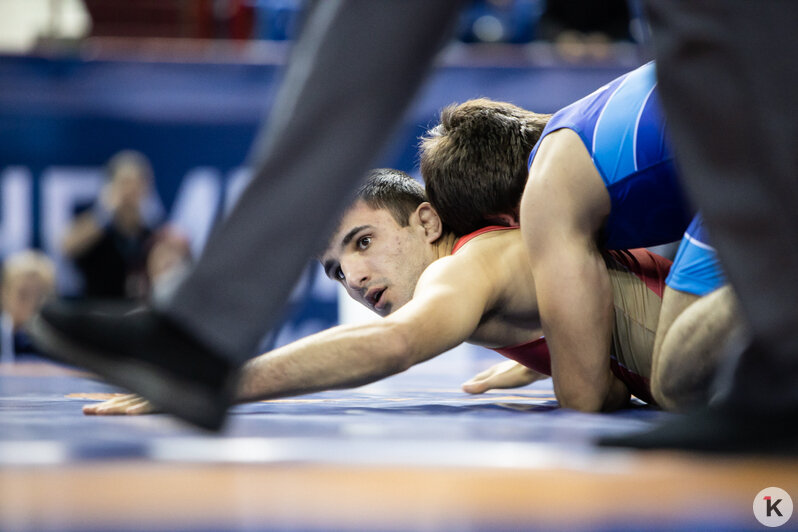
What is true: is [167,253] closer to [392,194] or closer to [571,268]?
[392,194]

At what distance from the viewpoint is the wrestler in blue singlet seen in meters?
1.72

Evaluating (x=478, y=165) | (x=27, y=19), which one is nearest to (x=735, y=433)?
(x=478, y=165)

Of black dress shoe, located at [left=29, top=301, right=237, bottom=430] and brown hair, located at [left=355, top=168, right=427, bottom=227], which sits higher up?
brown hair, located at [left=355, top=168, right=427, bottom=227]

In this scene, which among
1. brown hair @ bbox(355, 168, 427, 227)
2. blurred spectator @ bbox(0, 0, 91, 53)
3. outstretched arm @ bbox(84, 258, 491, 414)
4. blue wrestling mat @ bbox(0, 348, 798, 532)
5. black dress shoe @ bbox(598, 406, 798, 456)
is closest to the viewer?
blue wrestling mat @ bbox(0, 348, 798, 532)

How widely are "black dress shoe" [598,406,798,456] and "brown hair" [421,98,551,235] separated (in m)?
1.15

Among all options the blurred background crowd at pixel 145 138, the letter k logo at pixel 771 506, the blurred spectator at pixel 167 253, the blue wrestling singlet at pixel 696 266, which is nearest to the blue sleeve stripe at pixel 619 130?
the blue wrestling singlet at pixel 696 266

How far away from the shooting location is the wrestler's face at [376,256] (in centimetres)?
215

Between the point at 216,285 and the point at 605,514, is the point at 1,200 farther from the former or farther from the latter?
the point at 605,514

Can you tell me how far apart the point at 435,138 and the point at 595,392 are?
0.82m

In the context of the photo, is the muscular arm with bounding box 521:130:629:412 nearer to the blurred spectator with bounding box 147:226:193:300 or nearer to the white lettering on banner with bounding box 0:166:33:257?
the blurred spectator with bounding box 147:226:193:300

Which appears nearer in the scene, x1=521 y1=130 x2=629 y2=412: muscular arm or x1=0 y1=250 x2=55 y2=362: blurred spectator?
x1=521 y1=130 x2=629 y2=412: muscular arm

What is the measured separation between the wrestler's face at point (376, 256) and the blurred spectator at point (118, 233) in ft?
10.8

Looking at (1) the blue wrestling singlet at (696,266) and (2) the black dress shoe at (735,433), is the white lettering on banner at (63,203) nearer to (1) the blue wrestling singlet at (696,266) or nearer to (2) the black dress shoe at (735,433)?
(1) the blue wrestling singlet at (696,266)

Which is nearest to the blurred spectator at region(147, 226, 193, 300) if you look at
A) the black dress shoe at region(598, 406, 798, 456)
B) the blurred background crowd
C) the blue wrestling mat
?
the blurred background crowd
